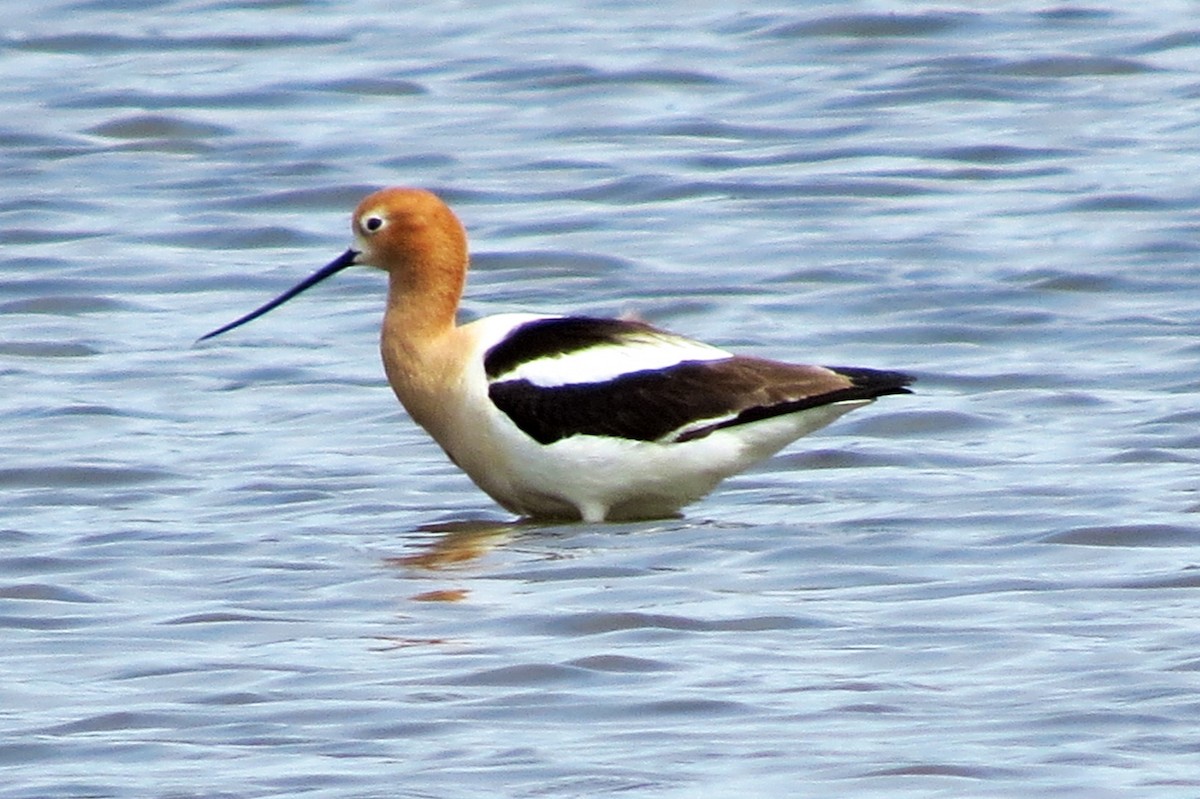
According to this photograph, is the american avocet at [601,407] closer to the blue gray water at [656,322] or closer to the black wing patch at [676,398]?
the black wing patch at [676,398]

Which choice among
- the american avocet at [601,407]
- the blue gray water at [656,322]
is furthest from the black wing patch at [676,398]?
the blue gray water at [656,322]

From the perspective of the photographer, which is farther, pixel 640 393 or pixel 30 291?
pixel 30 291

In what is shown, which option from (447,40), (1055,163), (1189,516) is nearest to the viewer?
(1189,516)

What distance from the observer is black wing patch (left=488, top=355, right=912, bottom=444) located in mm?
9125

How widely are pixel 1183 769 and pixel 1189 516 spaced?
253 centimetres

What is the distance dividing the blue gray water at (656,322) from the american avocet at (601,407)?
0.67ft

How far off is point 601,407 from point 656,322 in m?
2.74

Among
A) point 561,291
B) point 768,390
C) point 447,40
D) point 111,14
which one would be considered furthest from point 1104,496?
point 111,14

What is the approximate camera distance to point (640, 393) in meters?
9.24

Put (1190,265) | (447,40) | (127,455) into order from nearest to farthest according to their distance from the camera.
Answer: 1. (127,455)
2. (1190,265)
3. (447,40)

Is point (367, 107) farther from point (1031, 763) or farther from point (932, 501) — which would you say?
point (1031, 763)

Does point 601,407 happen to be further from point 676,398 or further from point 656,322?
point 656,322

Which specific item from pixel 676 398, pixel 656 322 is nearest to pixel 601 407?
pixel 676 398

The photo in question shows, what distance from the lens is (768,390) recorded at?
9180 millimetres
